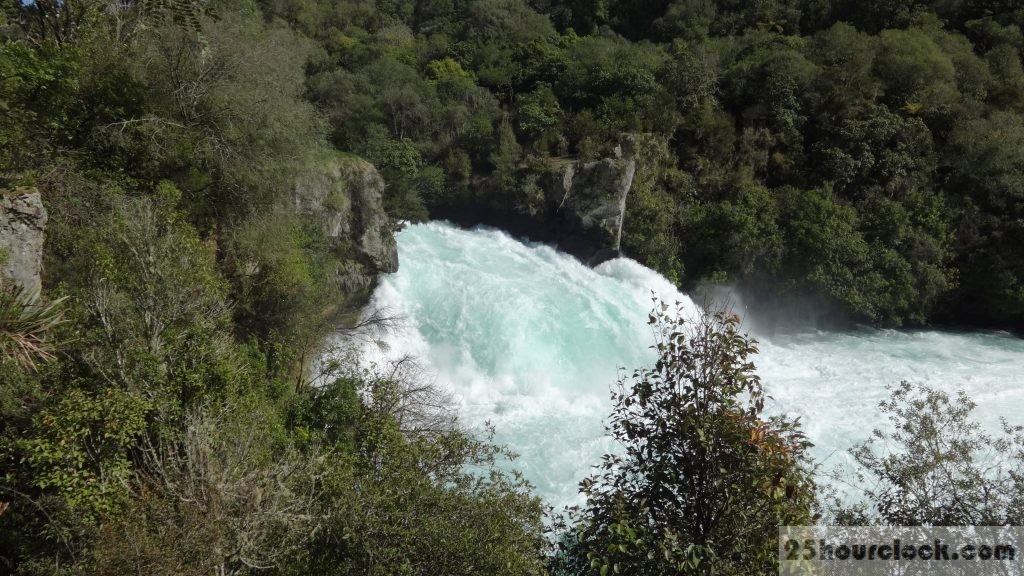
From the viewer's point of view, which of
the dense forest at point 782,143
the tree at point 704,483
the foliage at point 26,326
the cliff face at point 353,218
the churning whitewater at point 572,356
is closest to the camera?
the tree at point 704,483

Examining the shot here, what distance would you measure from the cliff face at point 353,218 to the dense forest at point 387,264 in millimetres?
139

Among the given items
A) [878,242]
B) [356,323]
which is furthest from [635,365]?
[878,242]

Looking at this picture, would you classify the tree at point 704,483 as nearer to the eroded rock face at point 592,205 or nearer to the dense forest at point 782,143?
the eroded rock face at point 592,205

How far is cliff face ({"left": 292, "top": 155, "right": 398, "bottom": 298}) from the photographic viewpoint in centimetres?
1385

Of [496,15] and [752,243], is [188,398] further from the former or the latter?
[496,15]

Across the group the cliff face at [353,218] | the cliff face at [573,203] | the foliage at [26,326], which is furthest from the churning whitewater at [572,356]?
the foliage at [26,326]

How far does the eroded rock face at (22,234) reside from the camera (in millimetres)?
6934

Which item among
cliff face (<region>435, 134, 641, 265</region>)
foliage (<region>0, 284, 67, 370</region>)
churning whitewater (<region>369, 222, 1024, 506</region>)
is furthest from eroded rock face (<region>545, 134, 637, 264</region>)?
foliage (<region>0, 284, 67, 370</region>)

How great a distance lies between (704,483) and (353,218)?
12.8 metres

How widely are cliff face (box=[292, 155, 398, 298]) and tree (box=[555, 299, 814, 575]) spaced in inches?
436

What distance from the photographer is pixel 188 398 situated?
633 cm

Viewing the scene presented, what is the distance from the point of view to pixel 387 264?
15586mm

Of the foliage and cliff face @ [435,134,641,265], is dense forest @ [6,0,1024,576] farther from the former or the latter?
cliff face @ [435,134,641,265]

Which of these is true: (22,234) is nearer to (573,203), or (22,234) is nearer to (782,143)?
(573,203)
